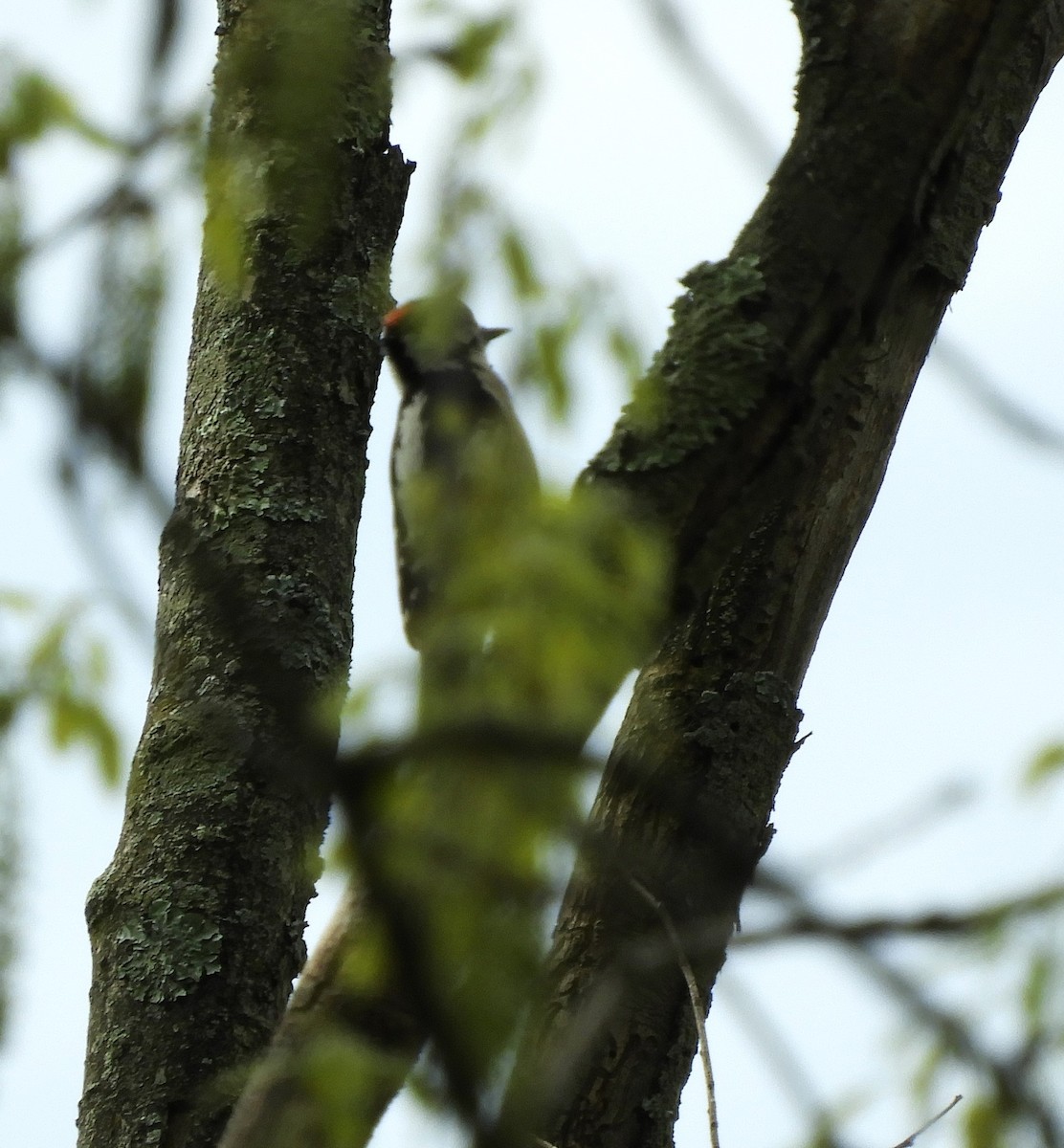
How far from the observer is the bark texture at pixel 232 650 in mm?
2430

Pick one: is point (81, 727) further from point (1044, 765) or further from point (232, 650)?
point (1044, 765)

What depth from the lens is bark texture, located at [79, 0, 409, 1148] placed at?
7.97 ft

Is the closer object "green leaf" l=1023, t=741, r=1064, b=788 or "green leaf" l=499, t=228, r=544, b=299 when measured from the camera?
"green leaf" l=499, t=228, r=544, b=299

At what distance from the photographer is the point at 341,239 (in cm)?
286

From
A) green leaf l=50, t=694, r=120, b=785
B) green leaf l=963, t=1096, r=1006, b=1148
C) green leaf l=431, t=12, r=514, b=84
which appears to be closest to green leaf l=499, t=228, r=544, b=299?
green leaf l=431, t=12, r=514, b=84

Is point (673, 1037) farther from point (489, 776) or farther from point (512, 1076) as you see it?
point (489, 776)

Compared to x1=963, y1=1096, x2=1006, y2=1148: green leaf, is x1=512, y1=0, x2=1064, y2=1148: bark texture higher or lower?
higher

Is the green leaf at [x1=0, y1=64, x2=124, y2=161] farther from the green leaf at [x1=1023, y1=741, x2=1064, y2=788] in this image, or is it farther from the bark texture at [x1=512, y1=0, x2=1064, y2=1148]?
the green leaf at [x1=1023, y1=741, x2=1064, y2=788]

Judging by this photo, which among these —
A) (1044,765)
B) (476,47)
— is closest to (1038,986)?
(1044,765)

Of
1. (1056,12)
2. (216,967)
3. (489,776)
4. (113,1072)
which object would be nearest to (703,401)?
(489,776)

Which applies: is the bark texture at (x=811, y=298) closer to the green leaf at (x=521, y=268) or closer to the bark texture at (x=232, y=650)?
the green leaf at (x=521, y=268)

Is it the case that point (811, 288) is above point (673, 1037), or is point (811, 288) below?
above

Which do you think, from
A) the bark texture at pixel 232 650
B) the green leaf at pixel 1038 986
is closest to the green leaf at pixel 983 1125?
the green leaf at pixel 1038 986

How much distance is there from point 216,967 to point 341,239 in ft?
4.50
